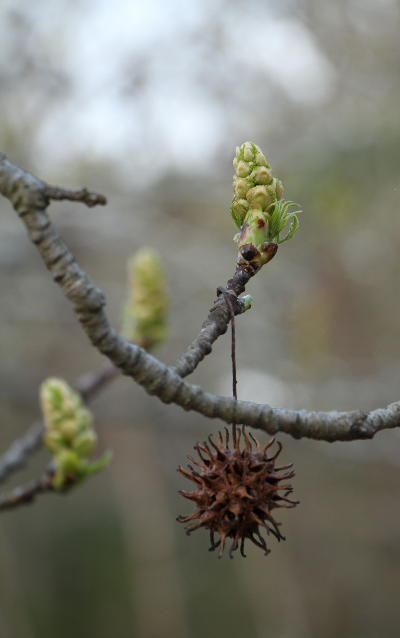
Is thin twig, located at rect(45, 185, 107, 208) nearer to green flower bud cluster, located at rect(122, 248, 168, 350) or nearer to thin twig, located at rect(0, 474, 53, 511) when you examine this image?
thin twig, located at rect(0, 474, 53, 511)

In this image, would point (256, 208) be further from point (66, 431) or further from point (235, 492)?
point (66, 431)

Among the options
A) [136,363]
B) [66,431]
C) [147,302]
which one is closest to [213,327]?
[136,363]

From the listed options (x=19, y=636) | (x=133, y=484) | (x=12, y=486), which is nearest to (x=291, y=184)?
(x=19, y=636)

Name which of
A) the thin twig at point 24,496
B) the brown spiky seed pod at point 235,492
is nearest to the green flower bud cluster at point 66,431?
the thin twig at point 24,496

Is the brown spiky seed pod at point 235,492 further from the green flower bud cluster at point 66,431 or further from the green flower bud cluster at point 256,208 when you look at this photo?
the green flower bud cluster at point 66,431

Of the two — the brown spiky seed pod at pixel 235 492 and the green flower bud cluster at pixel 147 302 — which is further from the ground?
the green flower bud cluster at pixel 147 302

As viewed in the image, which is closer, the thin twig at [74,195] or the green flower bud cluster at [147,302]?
the thin twig at [74,195]
